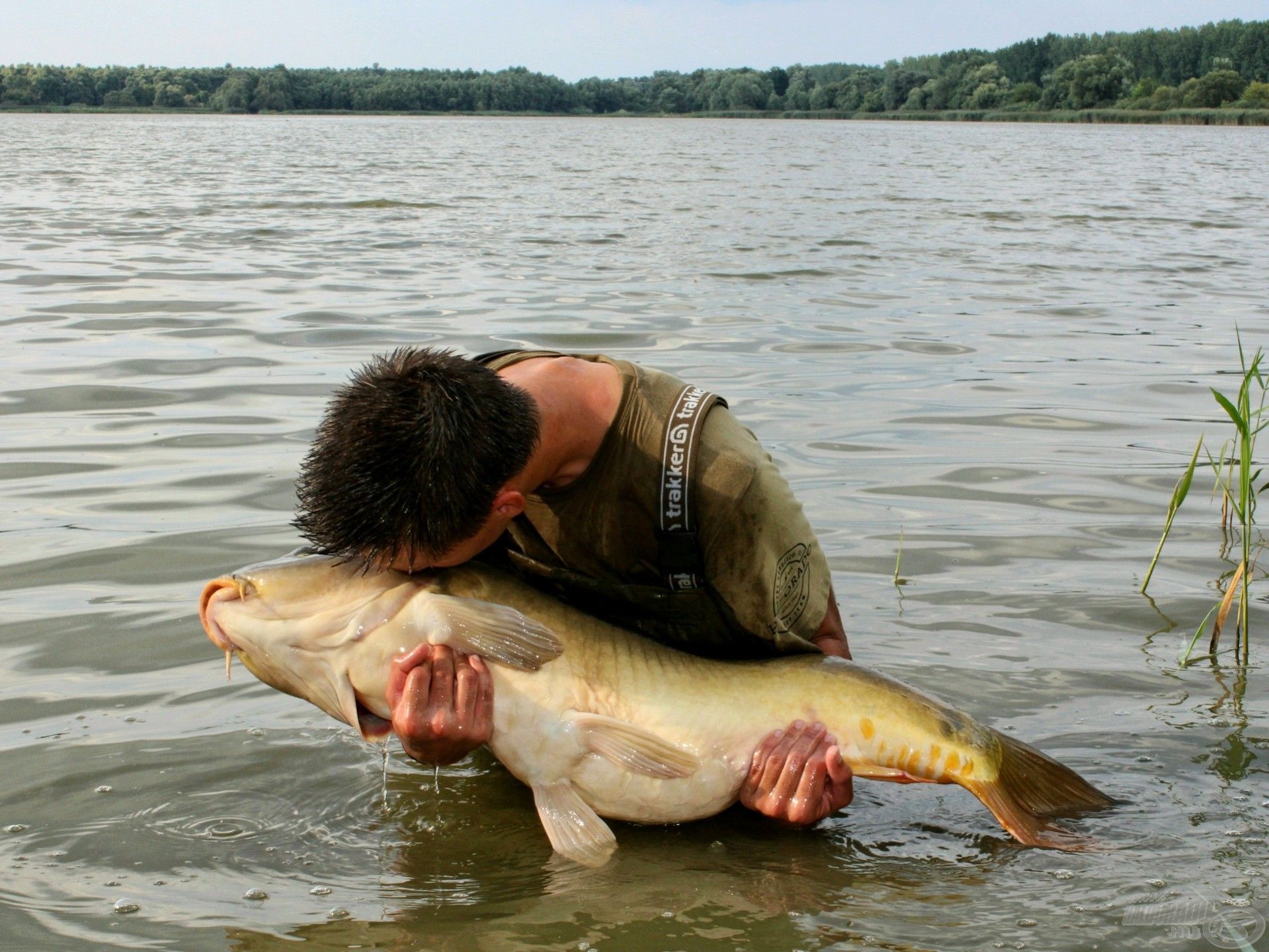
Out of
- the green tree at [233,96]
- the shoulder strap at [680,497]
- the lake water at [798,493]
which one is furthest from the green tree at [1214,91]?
the shoulder strap at [680,497]

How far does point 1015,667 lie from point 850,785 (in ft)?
4.62

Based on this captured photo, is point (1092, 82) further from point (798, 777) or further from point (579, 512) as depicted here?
point (798, 777)

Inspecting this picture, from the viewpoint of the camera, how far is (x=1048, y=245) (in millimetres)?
16250

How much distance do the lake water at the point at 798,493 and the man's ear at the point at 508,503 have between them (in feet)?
2.82

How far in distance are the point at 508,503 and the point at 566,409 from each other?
387mm

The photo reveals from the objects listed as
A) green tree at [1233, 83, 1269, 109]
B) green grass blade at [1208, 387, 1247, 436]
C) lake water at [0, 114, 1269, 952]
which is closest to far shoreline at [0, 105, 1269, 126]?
green tree at [1233, 83, 1269, 109]

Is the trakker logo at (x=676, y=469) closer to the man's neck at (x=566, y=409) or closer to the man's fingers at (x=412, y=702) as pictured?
the man's neck at (x=566, y=409)

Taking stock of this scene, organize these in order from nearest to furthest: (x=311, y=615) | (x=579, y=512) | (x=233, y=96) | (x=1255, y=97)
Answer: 1. (x=311, y=615)
2. (x=579, y=512)
3. (x=233, y=96)
4. (x=1255, y=97)

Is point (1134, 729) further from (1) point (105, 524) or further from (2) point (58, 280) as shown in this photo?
(2) point (58, 280)

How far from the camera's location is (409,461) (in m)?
2.83

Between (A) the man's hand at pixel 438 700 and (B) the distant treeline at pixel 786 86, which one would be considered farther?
(B) the distant treeline at pixel 786 86

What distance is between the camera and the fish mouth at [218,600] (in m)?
3.13

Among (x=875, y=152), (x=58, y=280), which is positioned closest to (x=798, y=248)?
(x=58, y=280)

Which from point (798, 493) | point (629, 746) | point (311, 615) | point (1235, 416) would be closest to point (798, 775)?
point (629, 746)
